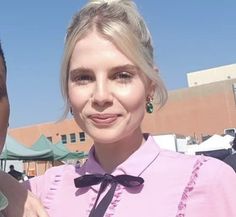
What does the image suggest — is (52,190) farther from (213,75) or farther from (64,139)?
(213,75)

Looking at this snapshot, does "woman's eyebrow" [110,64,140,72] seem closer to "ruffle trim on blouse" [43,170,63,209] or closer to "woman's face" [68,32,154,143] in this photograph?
"woman's face" [68,32,154,143]

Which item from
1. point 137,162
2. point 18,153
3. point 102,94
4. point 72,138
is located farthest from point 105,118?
point 72,138

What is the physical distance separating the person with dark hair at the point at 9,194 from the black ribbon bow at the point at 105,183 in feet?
0.62

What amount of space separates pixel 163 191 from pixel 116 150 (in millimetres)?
193

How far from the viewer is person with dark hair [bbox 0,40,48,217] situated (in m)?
1.21

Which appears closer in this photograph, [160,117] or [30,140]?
[160,117]

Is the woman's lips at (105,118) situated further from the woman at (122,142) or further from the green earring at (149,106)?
the green earring at (149,106)

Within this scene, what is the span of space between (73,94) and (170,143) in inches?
652

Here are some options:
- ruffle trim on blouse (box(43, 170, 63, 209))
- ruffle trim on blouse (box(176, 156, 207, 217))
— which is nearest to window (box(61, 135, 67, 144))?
ruffle trim on blouse (box(43, 170, 63, 209))

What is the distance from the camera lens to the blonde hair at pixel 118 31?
1.48m

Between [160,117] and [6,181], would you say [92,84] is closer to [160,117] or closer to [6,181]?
[6,181]

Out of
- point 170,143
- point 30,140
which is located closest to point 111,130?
point 170,143

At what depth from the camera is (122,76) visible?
4.80 ft

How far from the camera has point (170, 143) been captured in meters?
17.9
